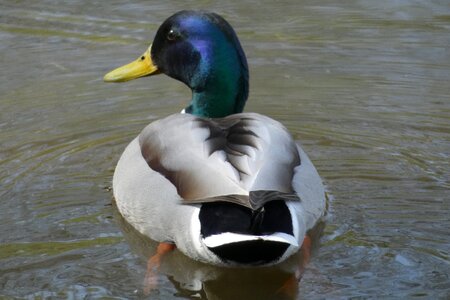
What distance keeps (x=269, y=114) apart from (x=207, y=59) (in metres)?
1.28

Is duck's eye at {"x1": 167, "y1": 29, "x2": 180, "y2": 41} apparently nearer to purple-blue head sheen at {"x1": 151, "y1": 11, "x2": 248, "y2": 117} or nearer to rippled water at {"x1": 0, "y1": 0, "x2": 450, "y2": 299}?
purple-blue head sheen at {"x1": 151, "y1": 11, "x2": 248, "y2": 117}

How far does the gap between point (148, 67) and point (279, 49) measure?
2272 millimetres

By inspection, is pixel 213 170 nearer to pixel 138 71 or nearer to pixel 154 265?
pixel 154 265

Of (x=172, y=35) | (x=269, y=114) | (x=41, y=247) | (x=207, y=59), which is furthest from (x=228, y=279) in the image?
(x=269, y=114)

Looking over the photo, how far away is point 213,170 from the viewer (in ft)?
18.6

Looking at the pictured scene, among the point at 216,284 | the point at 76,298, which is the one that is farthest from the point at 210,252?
the point at 76,298

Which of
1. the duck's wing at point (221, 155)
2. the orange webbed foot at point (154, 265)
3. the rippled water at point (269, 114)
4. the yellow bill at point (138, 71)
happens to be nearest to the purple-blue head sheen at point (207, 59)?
the yellow bill at point (138, 71)

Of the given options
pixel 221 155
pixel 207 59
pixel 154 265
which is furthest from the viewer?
pixel 207 59

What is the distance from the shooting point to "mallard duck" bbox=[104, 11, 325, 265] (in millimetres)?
5363

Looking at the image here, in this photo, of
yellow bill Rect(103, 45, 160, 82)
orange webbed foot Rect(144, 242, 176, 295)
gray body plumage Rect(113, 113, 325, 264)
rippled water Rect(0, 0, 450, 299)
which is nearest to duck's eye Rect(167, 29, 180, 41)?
yellow bill Rect(103, 45, 160, 82)

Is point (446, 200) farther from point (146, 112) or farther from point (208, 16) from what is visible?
point (146, 112)

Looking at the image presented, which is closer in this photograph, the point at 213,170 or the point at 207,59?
the point at 213,170

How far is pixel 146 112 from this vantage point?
819 centimetres

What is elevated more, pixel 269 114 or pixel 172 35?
pixel 172 35
